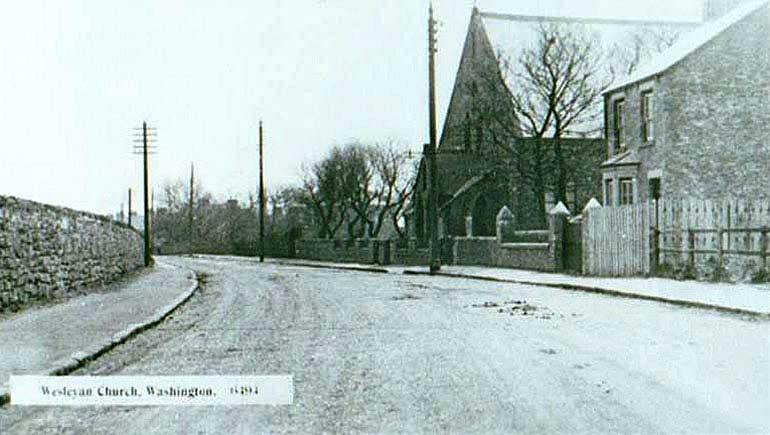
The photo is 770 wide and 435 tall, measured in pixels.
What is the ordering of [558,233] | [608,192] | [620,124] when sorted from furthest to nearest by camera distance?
[608,192] < [620,124] < [558,233]

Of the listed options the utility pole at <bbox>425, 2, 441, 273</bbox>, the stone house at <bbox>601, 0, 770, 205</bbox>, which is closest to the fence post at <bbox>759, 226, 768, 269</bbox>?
the stone house at <bbox>601, 0, 770, 205</bbox>

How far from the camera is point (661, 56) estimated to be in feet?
86.3

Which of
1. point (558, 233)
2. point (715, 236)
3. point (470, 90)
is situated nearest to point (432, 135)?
point (470, 90)

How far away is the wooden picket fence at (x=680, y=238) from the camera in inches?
655

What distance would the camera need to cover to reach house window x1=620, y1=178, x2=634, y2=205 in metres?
27.3

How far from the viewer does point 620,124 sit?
91.8 feet

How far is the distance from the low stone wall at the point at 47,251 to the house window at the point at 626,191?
14.9 metres

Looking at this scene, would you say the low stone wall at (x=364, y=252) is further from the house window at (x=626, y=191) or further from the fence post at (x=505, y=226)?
the house window at (x=626, y=191)

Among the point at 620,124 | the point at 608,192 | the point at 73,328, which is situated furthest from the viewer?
the point at 608,192

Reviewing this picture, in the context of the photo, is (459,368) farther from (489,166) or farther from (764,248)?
(489,166)

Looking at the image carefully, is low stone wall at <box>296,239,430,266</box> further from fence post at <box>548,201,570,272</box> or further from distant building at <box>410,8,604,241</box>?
fence post at <box>548,201,570,272</box>

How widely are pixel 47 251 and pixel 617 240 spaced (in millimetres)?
12334

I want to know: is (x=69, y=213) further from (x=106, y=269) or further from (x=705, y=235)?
(x=705, y=235)
